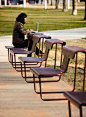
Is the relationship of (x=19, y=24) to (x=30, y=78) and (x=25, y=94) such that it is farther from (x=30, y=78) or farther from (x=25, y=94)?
(x=25, y=94)

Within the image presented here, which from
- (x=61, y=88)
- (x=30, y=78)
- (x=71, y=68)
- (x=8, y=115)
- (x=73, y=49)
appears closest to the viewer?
(x=8, y=115)

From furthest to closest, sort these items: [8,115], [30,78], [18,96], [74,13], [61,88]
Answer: [74,13] < [30,78] < [61,88] < [18,96] < [8,115]

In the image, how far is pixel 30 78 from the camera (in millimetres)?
9961

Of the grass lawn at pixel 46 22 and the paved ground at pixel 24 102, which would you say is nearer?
the paved ground at pixel 24 102

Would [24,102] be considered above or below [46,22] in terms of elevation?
above

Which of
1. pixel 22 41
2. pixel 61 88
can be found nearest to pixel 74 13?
pixel 22 41

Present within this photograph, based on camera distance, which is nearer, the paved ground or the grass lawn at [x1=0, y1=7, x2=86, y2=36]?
the paved ground

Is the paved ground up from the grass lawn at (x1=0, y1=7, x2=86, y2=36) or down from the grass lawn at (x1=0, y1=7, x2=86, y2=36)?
up

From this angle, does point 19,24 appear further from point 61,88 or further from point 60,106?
point 60,106

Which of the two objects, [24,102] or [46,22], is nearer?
[24,102]

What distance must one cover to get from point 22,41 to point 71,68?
1557 millimetres

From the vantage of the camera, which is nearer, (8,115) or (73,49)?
(8,115)

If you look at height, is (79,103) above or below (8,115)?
above

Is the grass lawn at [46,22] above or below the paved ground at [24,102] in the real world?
below
